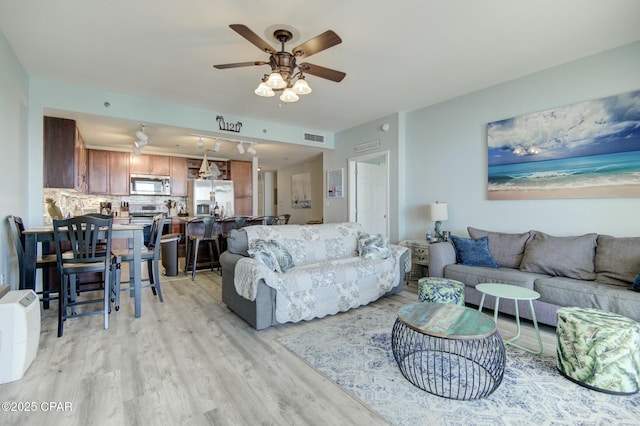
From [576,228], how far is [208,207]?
714 cm

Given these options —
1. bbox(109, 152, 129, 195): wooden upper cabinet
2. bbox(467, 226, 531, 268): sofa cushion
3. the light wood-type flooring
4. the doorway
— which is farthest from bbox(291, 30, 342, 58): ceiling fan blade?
bbox(109, 152, 129, 195): wooden upper cabinet

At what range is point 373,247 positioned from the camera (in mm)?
3777

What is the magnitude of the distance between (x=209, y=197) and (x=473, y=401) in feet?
23.3

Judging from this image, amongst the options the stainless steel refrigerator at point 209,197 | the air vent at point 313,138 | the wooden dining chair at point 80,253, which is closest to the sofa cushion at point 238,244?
the wooden dining chair at point 80,253

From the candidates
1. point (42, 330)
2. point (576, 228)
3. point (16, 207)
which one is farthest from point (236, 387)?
point (576, 228)

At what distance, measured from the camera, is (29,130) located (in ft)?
11.8

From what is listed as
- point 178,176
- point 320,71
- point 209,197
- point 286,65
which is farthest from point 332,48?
point 178,176

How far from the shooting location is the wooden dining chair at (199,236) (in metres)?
4.84

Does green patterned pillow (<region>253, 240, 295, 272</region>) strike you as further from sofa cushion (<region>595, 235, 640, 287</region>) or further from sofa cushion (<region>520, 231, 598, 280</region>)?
sofa cushion (<region>595, 235, 640, 287</region>)

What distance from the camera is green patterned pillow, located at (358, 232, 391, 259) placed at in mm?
3713

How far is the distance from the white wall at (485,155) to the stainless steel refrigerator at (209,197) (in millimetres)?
4757

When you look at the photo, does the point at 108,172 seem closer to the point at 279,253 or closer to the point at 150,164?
the point at 150,164

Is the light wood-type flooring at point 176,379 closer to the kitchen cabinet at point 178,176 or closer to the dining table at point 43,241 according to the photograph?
the dining table at point 43,241

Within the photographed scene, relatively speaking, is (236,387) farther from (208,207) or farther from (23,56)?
(208,207)
